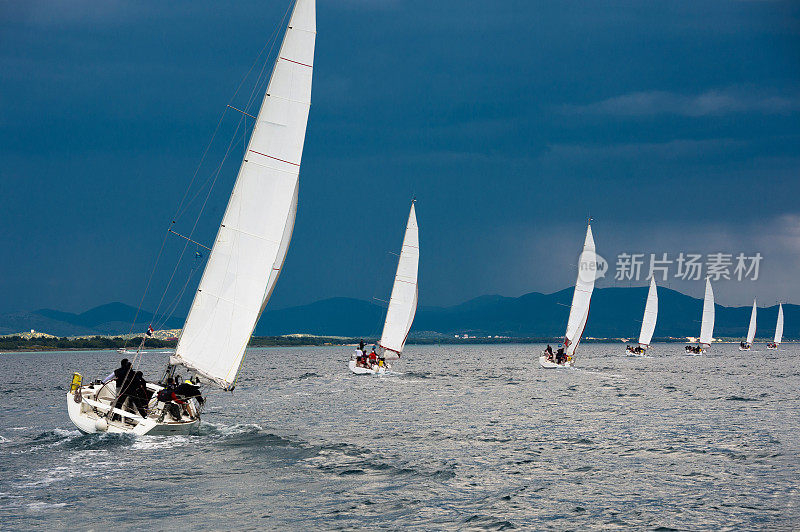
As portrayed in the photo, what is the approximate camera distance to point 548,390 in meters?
49.9

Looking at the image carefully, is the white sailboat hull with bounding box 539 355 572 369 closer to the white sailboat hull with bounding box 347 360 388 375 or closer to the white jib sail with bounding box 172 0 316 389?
the white sailboat hull with bounding box 347 360 388 375

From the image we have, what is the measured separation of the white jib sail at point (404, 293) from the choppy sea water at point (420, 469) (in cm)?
2962

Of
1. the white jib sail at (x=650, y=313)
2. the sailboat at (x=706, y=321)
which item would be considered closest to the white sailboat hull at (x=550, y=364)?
the white jib sail at (x=650, y=313)

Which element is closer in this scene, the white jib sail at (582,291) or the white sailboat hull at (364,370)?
the white sailboat hull at (364,370)

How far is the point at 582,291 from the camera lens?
247ft

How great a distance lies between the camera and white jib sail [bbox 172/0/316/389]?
26.0m

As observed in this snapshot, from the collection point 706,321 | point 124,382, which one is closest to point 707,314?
point 706,321

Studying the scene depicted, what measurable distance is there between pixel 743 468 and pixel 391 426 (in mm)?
13536

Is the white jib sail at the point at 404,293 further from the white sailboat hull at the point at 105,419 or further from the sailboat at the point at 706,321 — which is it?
the sailboat at the point at 706,321

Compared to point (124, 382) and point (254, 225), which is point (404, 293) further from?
point (124, 382)

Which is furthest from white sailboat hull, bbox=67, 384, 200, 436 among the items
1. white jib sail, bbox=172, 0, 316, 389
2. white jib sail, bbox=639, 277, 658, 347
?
white jib sail, bbox=639, 277, 658, 347

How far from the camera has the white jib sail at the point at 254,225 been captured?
26.0 m

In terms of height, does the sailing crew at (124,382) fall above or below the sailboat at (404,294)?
below

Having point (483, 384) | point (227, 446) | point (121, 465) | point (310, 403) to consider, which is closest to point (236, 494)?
point (121, 465)
